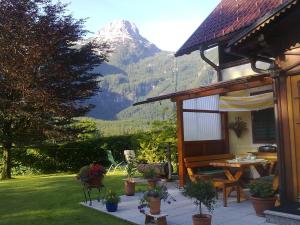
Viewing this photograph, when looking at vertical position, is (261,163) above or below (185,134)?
below

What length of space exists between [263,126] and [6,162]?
10.4 m

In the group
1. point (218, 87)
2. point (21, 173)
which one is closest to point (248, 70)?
point (218, 87)

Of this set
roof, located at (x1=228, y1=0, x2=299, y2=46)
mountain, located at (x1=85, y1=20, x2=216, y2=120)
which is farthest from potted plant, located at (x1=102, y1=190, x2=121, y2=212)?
mountain, located at (x1=85, y1=20, x2=216, y2=120)

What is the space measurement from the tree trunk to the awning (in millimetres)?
9578

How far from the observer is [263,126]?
10.8 metres

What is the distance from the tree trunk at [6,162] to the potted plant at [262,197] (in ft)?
37.9

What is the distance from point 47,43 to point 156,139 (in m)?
5.46

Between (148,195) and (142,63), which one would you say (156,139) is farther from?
(142,63)

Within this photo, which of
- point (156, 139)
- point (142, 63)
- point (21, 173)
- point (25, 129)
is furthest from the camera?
point (142, 63)

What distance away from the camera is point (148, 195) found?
269 inches

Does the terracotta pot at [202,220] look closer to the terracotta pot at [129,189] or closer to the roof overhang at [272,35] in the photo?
the roof overhang at [272,35]

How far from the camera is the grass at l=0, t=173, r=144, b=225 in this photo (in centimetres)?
718

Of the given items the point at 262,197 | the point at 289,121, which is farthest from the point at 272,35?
the point at 262,197

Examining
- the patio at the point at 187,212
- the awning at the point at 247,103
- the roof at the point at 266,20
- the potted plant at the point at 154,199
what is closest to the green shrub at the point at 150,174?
the patio at the point at 187,212
